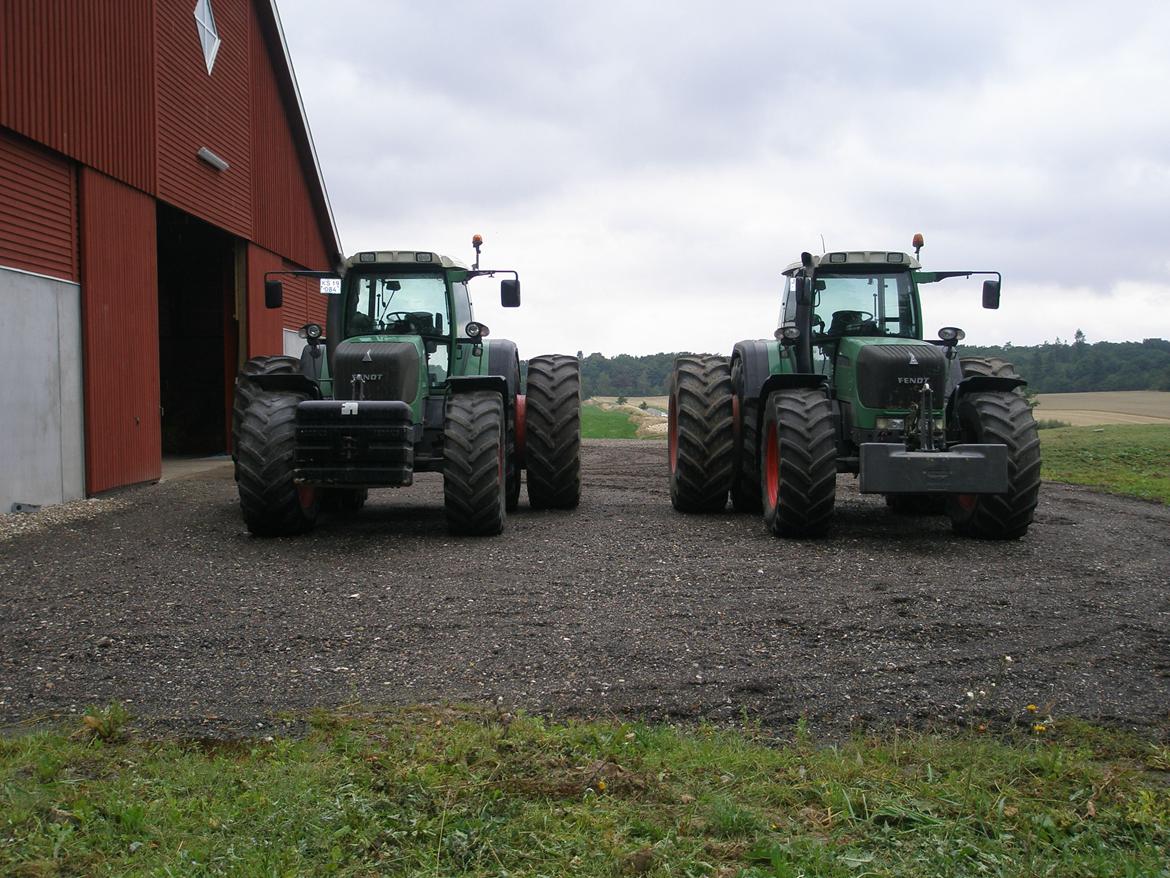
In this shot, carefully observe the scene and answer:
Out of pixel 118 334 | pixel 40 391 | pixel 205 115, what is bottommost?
pixel 40 391

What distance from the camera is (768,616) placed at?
249 inches

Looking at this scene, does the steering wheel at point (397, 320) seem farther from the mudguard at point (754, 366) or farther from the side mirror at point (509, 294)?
the mudguard at point (754, 366)

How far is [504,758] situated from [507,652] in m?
1.61

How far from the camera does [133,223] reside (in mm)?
14203

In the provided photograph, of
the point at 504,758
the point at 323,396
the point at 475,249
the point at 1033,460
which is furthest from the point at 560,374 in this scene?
the point at 504,758

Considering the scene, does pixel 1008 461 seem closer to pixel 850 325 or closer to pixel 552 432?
pixel 850 325

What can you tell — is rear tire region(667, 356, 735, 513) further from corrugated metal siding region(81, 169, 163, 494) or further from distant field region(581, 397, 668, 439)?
distant field region(581, 397, 668, 439)

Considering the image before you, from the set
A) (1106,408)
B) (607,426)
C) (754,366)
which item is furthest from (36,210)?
(1106,408)

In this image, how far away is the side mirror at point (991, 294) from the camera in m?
9.99

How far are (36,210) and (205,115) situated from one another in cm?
552

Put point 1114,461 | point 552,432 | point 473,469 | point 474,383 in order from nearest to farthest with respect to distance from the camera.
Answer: point 473,469 → point 474,383 → point 552,432 → point 1114,461

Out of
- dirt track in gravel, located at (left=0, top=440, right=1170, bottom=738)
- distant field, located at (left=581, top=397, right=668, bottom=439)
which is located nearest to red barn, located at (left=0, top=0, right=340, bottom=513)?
dirt track in gravel, located at (left=0, top=440, right=1170, bottom=738)

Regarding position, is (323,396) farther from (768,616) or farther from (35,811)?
(35,811)

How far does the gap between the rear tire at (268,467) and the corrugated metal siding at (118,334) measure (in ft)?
16.2
